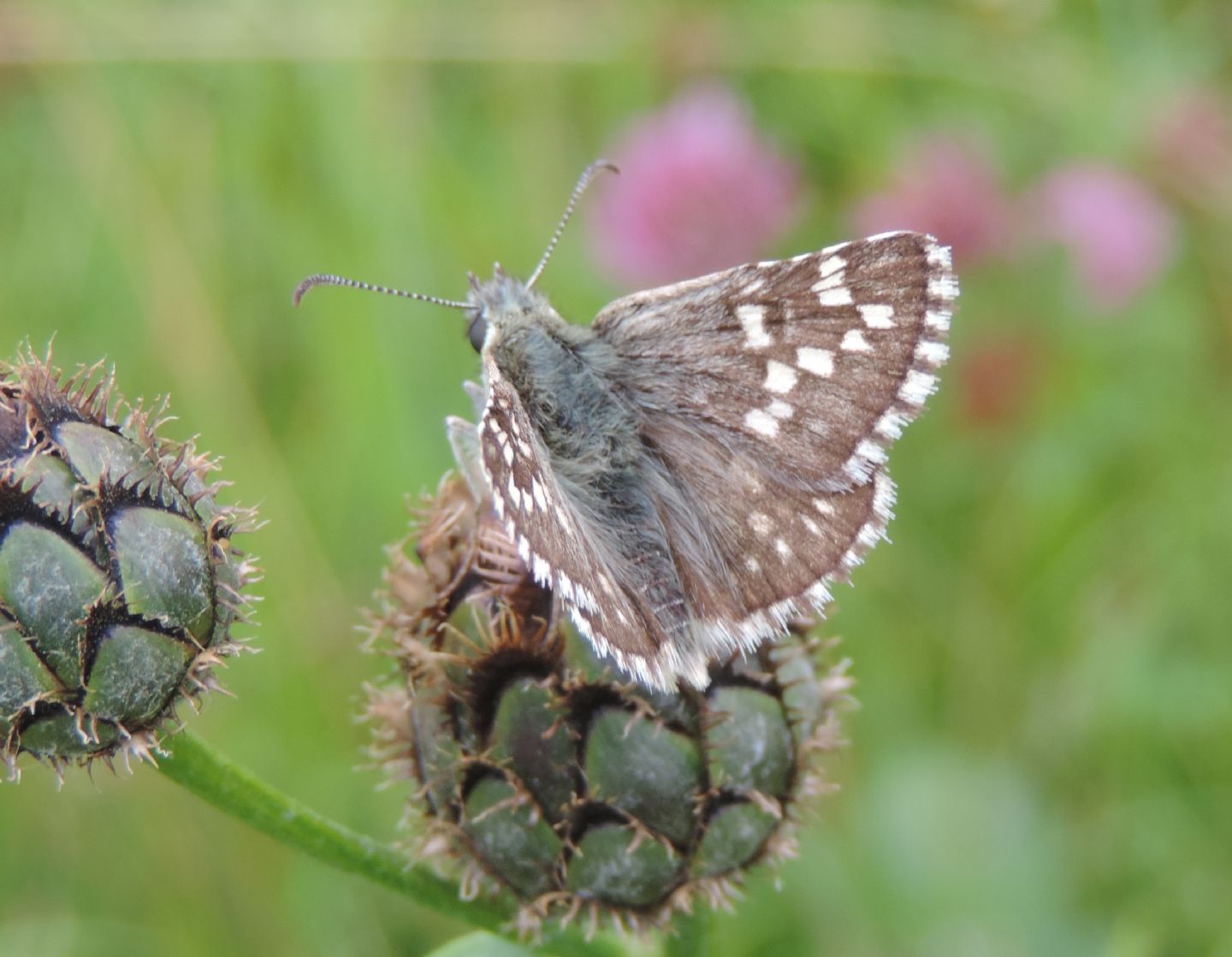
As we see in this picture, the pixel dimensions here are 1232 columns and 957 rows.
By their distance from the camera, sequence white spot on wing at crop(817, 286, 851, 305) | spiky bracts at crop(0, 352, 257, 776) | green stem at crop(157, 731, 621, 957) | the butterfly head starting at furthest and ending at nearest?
the butterfly head → white spot on wing at crop(817, 286, 851, 305) → green stem at crop(157, 731, 621, 957) → spiky bracts at crop(0, 352, 257, 776)

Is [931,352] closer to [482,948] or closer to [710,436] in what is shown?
[710,436]

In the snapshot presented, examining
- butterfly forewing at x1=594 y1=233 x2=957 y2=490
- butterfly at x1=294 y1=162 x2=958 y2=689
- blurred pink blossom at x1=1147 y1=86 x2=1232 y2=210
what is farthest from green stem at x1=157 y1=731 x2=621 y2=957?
blurred pink blossom at x1=1147 y1=86 x2=1232 y2=210

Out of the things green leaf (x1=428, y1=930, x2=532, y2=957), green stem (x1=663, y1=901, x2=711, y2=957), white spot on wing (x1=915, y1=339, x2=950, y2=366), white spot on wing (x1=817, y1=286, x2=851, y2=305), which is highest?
white spot on wing (x1=817, y1=286, x2=851, y2=305)

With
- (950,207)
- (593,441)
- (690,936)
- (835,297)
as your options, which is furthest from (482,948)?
(950,207)

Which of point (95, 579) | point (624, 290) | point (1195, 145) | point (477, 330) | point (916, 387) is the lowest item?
point (95, 579)

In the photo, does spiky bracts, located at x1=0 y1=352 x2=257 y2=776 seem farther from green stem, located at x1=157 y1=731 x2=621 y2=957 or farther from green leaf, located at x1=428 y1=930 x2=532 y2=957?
green leaf, located at x1=428 y1=930 x2=532 y2=957

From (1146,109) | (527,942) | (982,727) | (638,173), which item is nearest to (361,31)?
(638,173)

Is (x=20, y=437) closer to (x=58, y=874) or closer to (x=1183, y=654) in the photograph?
(x=58, y=874)
